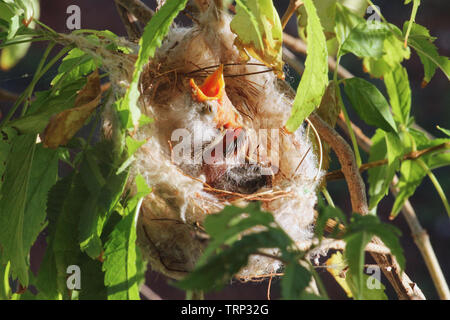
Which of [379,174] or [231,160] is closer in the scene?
[379,174]

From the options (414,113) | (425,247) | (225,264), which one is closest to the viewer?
(225,264)

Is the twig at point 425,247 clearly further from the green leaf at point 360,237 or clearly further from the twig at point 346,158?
the green leaf at point 360,237

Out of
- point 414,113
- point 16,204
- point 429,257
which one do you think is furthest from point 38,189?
point 414,113

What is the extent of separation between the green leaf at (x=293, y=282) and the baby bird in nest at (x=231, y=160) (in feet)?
1.20

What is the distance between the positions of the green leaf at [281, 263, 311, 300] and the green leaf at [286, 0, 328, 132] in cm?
15

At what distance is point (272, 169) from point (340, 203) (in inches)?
43.4

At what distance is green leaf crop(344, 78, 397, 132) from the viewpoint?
49cm

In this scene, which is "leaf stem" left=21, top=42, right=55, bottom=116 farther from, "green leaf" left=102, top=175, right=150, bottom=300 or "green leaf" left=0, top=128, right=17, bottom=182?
"green leaf" left=102, top=175, right=150, bottom=300

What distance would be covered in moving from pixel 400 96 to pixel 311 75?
12 cm

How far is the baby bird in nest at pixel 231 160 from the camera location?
686 millimetres

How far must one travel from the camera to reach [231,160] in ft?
2.33

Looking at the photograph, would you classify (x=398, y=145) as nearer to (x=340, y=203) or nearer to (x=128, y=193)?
(x=128, y=193)

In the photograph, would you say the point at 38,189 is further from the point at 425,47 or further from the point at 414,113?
the point at 414,113

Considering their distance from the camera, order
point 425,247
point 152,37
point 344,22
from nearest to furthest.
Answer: point 152,37 → point 344,22 → point 425,247
